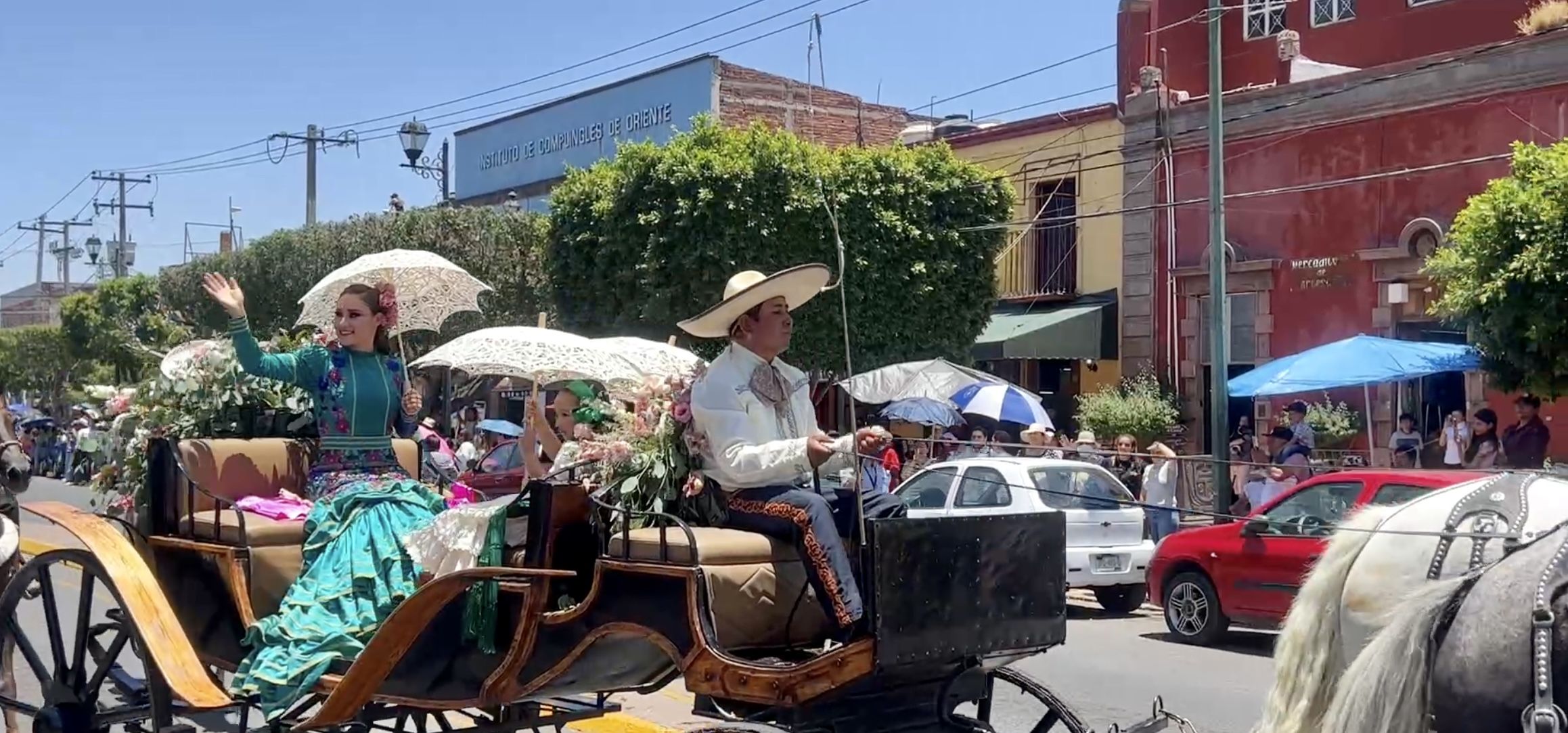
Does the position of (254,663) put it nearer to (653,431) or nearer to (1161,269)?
(653,431)

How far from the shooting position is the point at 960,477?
1386 cm

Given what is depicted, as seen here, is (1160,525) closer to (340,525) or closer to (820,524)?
(340,525)

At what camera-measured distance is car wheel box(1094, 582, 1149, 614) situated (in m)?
14.2

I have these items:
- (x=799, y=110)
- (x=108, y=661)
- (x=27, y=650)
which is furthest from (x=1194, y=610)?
(x=799, y=110)

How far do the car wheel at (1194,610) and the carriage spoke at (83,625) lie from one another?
8306 millimetres

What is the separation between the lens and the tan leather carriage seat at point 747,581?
16.4 feet

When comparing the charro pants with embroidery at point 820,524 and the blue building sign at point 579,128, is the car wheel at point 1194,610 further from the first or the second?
the blue building sign at point 579,128

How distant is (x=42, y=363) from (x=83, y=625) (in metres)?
50.6

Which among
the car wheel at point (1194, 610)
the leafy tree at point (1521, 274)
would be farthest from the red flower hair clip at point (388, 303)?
the leafy tree at point (1521, 274)

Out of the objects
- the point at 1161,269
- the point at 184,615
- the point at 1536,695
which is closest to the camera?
the point at 1536,695

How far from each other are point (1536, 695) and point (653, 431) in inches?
119

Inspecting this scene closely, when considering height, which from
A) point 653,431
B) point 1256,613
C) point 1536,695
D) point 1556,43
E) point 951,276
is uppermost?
point 1556,43

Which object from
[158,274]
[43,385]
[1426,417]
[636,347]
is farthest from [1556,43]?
[43,385]

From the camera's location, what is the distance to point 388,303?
6594mm
